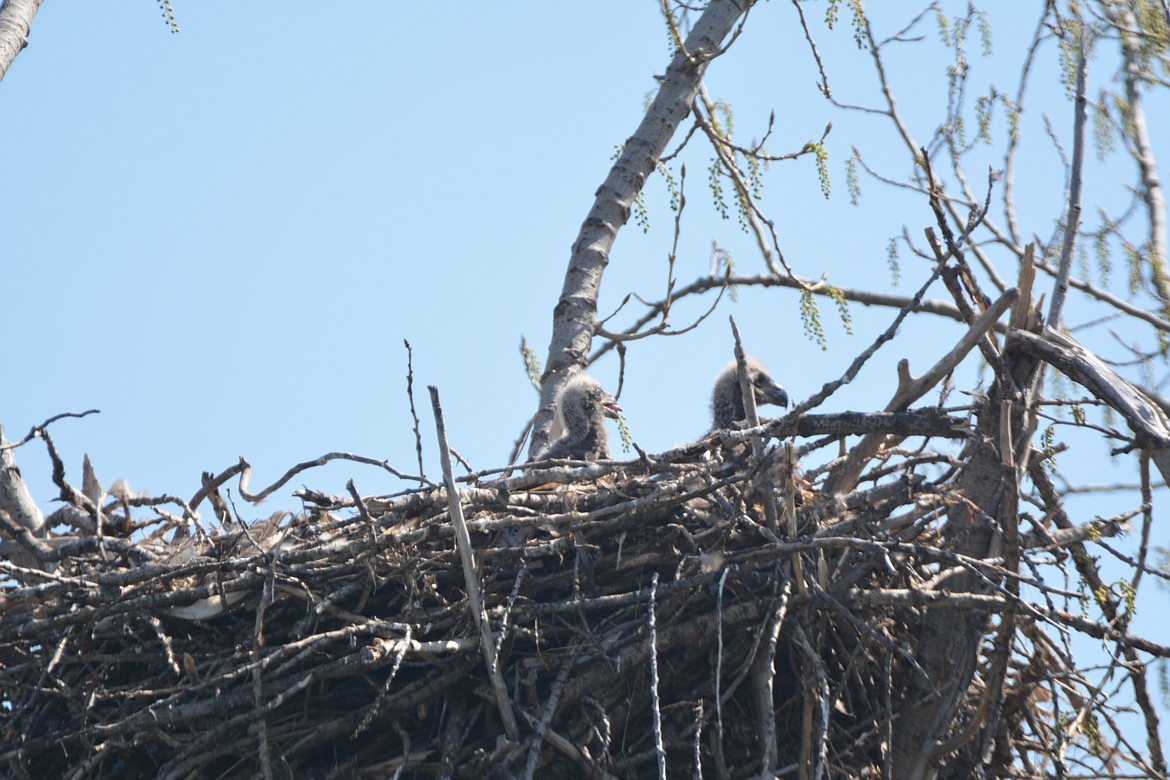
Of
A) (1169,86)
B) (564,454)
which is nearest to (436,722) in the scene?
(564,454)

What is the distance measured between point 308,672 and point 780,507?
5.88ft

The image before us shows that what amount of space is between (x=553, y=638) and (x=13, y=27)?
2775mm

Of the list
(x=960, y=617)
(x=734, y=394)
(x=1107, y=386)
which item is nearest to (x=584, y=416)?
(x=734, y=394)

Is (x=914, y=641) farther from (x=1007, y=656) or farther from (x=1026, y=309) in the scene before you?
(x=1026, y=309)

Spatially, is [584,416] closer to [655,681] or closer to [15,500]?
[15,500]

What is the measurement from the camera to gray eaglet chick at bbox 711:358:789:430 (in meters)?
6.81

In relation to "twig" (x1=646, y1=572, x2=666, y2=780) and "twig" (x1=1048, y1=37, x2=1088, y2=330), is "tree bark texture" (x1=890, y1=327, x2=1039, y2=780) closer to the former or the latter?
"twig" (x1=1048, y1=37, x2=1088, y2=330)

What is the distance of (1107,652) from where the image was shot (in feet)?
13.6

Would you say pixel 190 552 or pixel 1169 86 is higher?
pixel 1169 86

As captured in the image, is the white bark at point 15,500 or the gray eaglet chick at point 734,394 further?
the gray eaglet chick at point 734,394

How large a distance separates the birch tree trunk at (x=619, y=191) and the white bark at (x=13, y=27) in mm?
3066

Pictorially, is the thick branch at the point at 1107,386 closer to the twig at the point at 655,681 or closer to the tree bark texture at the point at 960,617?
the tree bark texture at the point at 960,617

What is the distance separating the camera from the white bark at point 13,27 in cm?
415

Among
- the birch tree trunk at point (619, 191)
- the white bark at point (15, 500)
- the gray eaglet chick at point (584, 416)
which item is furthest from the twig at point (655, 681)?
the white bark at point (15, 500)
